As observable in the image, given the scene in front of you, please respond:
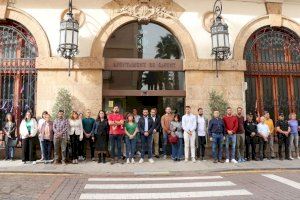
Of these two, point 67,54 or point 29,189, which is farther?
point 67,54

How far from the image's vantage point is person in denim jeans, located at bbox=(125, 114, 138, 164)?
11.6 meters

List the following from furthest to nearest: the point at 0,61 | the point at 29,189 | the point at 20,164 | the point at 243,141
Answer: the point at 0,61
the point at 243,141
the point at 20,164
the point at 29,189

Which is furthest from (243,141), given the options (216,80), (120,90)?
(120,90)

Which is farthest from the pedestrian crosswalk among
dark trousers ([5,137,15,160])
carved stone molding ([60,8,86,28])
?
carved stone molding ([60,8,86,28])

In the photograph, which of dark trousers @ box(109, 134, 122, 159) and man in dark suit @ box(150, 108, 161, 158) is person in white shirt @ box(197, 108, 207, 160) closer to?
man in dark suit @ box(150, 108, 161, 158)

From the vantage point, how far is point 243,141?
39.3ft

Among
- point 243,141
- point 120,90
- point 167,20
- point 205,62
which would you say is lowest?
point 243,141

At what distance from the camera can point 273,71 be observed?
558 inches

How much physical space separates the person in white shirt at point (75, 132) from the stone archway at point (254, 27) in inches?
256

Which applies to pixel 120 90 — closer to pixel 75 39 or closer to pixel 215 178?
pixel 75 39

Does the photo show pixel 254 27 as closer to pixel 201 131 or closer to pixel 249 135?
pixel 249 135

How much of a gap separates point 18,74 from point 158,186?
777cm

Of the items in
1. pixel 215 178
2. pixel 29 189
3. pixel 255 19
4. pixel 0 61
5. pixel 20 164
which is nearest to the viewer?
pixel 29 189

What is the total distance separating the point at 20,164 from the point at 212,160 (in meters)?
6.38
